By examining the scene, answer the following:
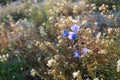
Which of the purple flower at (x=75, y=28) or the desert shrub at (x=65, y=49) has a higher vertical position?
the purple flower at (x=75, y=28)

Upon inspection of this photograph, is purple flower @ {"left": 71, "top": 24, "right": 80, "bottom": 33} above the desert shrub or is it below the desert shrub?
above

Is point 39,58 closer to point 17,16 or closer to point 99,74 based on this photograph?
point 99,74

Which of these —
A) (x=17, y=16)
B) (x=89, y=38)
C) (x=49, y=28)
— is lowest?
(x=17, y=16)

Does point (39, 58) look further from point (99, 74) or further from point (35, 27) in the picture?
point (35, 27)

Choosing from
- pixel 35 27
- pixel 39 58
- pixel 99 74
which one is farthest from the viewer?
pixel 35 27

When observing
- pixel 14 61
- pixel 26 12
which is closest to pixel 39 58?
pixel 14 61

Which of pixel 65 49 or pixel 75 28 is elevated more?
pixel 75 28

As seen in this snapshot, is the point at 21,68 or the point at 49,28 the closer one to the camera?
the point at 21,68

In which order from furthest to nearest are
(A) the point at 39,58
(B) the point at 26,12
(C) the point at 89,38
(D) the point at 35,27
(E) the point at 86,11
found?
(B) the point at 26,12 → (D) the point at 35,27 → (E) the point at 86,11 → (A) the point at 39,58 → (C) the point at 89,38

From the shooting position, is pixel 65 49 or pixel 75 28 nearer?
pixel 75 28

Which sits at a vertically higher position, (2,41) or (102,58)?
(102,58)
